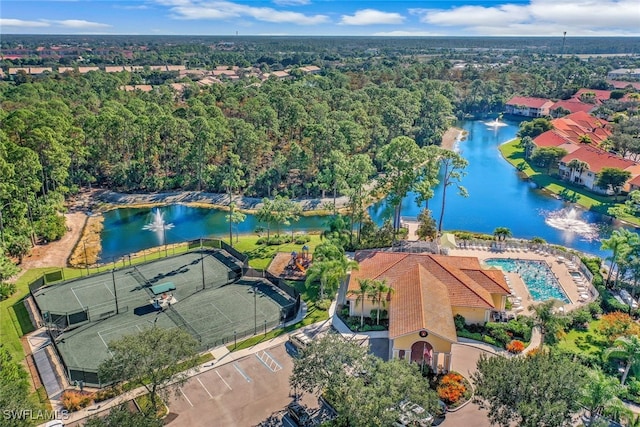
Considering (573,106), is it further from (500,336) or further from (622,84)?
(500,336)

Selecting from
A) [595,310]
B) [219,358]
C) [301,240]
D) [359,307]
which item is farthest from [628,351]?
[301,240]

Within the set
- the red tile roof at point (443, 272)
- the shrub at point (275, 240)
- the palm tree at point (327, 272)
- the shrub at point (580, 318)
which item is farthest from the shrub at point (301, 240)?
the shrub at point (580, 318)

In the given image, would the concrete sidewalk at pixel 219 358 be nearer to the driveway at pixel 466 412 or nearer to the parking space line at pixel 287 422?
→ the parking space line at pixel 287 422

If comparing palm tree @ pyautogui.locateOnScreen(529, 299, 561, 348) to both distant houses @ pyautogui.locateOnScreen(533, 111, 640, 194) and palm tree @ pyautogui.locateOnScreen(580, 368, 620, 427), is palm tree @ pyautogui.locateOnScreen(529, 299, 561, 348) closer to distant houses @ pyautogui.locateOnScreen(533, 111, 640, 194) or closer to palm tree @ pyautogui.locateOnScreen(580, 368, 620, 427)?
palm tree @ pyautogui.locateOnScreen(580, 368, 620, 427)

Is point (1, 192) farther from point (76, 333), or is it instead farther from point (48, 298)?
point (76, 333)

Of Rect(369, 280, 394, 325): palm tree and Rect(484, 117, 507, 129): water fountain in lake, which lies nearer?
Rect(369, 280, 394, 325): palm tree

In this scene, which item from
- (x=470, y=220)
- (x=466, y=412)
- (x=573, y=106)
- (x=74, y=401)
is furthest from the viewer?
(x=573, y=106)

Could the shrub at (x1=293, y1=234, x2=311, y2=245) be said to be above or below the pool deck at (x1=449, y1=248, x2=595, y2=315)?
below
